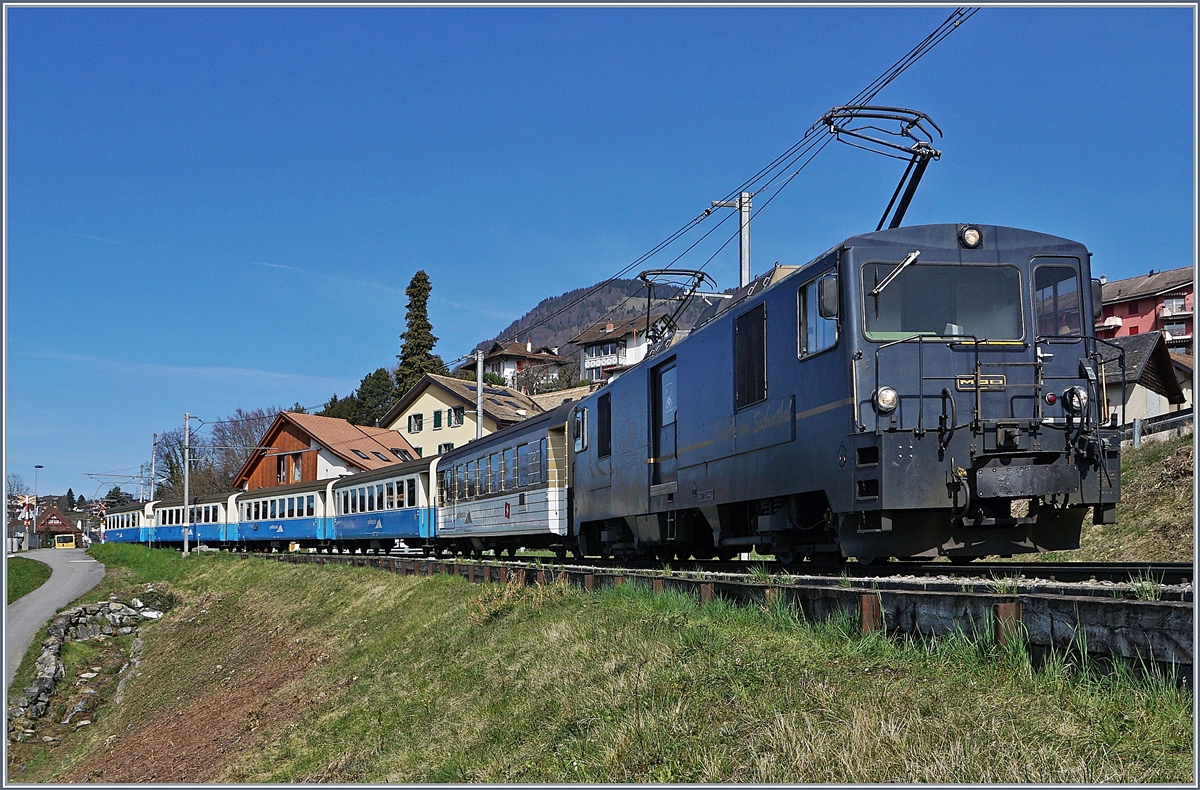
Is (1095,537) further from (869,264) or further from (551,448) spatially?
(869,264)

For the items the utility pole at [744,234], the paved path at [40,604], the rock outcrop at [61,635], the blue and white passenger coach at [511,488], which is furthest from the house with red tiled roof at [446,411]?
the utility pole at [744,234]

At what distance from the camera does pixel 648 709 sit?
700cm

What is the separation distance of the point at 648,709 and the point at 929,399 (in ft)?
14.7

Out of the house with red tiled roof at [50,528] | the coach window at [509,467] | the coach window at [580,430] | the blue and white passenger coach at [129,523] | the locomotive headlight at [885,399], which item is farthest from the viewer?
the house with red tiled roof at [50,528]

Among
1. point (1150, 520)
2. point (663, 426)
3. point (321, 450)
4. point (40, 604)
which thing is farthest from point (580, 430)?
point (321, 450)

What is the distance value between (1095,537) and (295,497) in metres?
32.8

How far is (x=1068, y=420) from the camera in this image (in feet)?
31.8

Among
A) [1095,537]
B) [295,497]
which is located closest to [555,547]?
[1095,537]

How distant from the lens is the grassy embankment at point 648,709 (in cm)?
519

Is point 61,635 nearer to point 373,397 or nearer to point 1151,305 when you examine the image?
point 373,397

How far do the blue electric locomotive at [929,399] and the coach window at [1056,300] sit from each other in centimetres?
1

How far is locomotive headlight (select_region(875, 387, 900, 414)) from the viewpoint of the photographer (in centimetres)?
970

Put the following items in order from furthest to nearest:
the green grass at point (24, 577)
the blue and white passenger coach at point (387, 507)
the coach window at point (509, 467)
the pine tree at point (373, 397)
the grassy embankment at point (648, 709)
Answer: the pine tree at point (373, 397) < the green grass at point (24, 577) < the blue and white passenger coach at point (387, 507) < the coach window at point (509, 467) < the grassy embankment at point (648, 709)

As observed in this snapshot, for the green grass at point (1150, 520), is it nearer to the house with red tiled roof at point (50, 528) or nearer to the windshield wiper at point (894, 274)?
the windshield wiper at point (894, 274)
